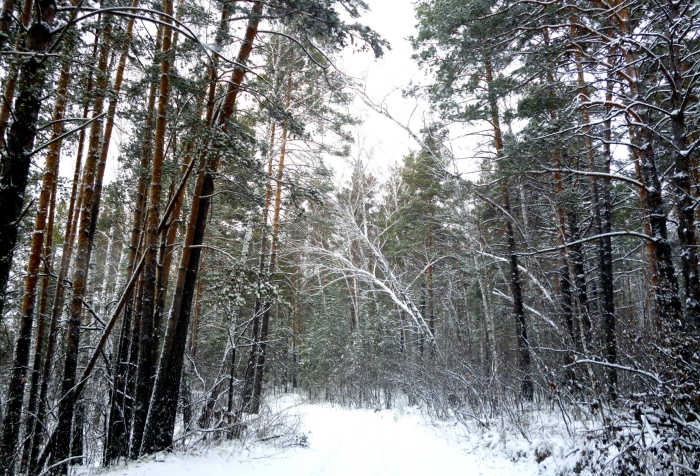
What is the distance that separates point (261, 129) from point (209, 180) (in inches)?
234

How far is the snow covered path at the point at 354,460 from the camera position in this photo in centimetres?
520

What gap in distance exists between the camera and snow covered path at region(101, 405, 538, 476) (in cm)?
520

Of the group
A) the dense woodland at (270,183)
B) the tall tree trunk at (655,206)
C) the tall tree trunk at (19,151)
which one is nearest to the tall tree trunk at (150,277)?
the dense woodland at (270,183)

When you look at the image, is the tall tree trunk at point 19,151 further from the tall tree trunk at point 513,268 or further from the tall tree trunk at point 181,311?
the tall tree trunk at point 513,268

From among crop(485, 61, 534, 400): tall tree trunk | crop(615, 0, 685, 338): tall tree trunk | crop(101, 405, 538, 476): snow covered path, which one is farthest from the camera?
crop(485, 61, 534, 400): tall tree trunk

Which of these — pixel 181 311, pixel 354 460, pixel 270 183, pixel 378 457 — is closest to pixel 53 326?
pixel 181 311

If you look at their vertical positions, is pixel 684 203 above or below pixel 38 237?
above

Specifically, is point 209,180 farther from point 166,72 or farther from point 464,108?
point 464,108

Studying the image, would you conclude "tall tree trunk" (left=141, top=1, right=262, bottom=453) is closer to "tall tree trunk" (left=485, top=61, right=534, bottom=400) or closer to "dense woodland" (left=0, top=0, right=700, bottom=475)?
"dense woodland" (left=0, top=0, right=700, bottom=475)

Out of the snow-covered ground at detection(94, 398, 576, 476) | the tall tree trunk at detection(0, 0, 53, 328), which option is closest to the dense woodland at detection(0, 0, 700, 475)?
the tall tree trunk at detection(0, 0, 53, 328)

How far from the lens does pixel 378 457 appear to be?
651 cm

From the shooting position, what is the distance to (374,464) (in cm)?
604

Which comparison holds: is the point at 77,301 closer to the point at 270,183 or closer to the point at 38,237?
the point at 38,237

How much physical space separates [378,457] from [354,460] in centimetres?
43
